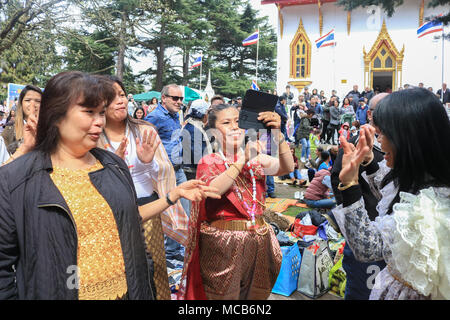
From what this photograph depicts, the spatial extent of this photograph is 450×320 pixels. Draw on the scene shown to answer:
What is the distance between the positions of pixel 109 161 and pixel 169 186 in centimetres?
99

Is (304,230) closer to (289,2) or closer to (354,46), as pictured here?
(354,46)

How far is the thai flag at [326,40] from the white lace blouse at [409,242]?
19032 millimetres

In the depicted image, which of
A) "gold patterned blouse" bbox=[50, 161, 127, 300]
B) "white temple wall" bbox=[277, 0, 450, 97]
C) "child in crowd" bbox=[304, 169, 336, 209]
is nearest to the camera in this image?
"gold patterned blouse" bbox=[50, 161, 127, 300]

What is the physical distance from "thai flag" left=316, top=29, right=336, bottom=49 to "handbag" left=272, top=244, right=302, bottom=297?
57.1ft

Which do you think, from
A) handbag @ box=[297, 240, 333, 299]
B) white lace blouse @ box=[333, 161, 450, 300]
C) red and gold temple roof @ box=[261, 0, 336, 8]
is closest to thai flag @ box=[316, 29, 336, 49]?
red and gold temple roof @ box=[261, 0, 336, 8]

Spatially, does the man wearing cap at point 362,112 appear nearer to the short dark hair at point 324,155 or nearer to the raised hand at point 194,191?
the short dark hair at point 324,155

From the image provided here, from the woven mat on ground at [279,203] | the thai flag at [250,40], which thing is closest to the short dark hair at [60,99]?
the woven mat on ground at [279,203]

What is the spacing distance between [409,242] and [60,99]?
1540 millimetres

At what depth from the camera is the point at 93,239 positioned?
4.87 feet

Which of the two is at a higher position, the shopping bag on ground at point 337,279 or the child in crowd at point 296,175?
the child in crowd at point 296,175

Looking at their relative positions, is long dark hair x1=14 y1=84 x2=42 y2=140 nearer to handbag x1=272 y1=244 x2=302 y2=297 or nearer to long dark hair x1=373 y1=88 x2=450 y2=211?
handbag x1=272 y1=244 x2=302 y2=297

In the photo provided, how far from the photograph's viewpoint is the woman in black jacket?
4.50 ft

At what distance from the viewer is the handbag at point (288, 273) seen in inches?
138

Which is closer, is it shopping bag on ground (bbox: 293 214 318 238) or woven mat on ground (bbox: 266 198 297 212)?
shopping bag on ground (bbox: 293 214 318 238)
